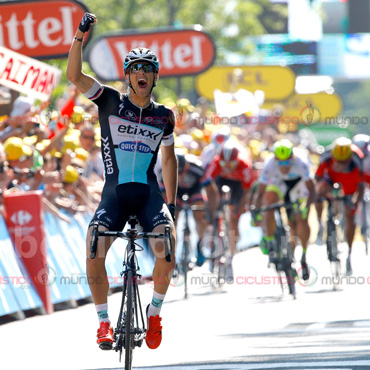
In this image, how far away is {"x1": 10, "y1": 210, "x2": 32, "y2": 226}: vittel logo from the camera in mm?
12164

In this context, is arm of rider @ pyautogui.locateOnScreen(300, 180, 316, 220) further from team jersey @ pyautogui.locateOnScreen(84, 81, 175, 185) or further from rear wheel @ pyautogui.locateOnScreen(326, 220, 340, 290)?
team jersey @ pyautogui.locateOnScreen(84, 81, 175, 185)

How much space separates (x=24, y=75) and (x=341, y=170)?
5.08 metres

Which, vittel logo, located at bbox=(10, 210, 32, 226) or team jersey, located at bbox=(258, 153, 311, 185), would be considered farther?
team jersey, located at bbox=(258, 153, 311, 185)

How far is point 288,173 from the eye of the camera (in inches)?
610

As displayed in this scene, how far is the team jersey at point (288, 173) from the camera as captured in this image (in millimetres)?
15414

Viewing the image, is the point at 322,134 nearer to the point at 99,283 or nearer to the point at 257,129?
the point at 257,129

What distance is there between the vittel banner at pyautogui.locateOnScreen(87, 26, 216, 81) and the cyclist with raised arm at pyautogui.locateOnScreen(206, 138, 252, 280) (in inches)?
341

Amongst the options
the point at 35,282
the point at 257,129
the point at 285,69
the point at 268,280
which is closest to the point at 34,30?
the point at 268,280

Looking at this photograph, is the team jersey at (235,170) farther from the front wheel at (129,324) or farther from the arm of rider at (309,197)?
the front wheel at (129,324)

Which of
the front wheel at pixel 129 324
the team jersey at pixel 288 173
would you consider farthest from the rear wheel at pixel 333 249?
the front wheel at pixel 129 324

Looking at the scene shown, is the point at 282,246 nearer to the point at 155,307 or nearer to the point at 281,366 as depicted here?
the point at 281,366

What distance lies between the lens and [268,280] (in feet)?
54.2

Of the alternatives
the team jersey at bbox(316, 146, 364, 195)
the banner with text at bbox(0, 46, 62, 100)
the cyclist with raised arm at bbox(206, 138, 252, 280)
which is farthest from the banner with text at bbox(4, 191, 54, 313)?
the team jersey at bbox(316, 146, 364, 195)

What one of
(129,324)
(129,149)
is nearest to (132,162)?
(129,149)
